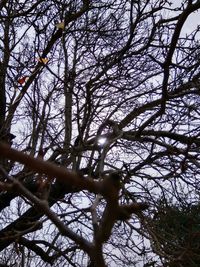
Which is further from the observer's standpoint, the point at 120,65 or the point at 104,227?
the point at 120,65

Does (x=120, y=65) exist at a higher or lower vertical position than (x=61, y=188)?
higher

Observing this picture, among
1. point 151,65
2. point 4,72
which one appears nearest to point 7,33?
point 4,72

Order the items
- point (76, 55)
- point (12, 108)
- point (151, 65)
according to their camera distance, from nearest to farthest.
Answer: point (12, 108), point (151, 65), point (76, 55)

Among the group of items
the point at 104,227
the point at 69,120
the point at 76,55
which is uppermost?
the point at 76,55

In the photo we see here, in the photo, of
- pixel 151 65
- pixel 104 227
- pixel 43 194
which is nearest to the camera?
pixel 104 227

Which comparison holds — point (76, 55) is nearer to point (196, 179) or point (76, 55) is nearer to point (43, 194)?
point (196, 179)

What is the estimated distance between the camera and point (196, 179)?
19.5 ft

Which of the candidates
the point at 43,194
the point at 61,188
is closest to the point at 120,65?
the point at 61,188

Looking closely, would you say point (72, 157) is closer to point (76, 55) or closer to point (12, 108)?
point (12, 108)

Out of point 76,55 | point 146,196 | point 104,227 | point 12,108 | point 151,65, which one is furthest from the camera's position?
point 76,55

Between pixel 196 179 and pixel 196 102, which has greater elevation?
pixel 196 102

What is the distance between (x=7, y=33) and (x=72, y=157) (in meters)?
2.48

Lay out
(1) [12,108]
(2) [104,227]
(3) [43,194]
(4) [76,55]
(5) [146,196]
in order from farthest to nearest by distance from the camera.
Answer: (4) [76,55] → (5) [146,196] → (1) [12,108] → (3) [43,194] → (2) [104,227]

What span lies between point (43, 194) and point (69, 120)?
6525mm
